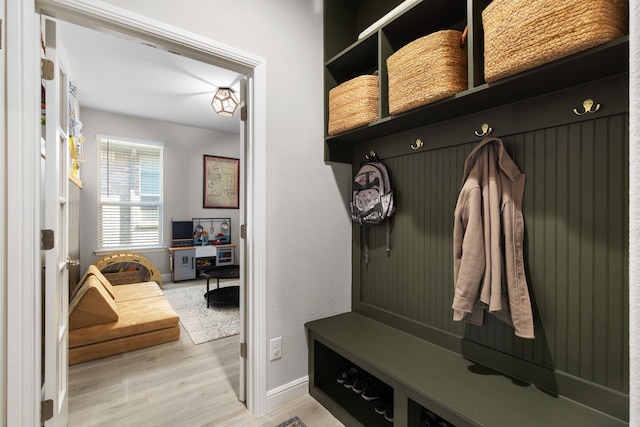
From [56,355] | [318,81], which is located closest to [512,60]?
[318,81]

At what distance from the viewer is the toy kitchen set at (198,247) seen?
4927 millimetres

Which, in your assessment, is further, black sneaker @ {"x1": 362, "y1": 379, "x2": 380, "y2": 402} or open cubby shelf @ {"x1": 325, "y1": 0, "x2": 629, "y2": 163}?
black sneaker @ {"x1": 362, "y1": 379, "x2": 380, "y2": 402}

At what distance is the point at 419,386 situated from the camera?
128 centimetres

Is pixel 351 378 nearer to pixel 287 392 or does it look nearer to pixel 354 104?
pixel 287 392

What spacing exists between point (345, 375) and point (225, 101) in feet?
10.4

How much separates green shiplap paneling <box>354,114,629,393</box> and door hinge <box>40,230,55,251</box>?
6.12 feet

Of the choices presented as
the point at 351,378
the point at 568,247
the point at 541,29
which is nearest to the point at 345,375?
the point at 351,378

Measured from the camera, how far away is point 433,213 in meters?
1.69

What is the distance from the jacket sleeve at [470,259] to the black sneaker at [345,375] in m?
0.95

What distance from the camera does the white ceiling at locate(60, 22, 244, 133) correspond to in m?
2.71

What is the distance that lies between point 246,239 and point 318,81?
3.82ft

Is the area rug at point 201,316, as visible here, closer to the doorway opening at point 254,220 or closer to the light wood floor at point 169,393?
the light wood floor at point 169,393

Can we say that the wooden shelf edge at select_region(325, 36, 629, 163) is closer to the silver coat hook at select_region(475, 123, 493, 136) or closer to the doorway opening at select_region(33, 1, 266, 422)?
the silver coat hook at select_region(475, 123, 493, 136)

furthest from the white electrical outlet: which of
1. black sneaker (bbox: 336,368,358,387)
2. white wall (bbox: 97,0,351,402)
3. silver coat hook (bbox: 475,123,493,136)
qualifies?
silver coat hook (bbox: 475,123,493,136)
